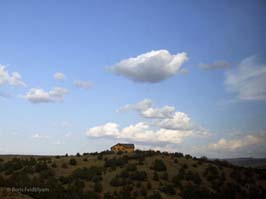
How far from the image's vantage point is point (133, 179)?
108ft

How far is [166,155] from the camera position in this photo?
4403cm

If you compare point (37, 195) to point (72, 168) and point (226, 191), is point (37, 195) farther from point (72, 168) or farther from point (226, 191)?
point (226, 191)

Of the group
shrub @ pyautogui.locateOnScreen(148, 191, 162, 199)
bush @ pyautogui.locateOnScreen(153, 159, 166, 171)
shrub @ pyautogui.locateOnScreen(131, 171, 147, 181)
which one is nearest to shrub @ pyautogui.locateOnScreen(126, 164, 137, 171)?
shrub @ pyautogui.locateOnScreen(131, 171, 147, 181)

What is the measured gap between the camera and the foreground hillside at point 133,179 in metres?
28.2

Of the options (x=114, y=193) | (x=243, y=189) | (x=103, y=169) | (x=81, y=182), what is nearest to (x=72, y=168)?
(x=103, y=169)

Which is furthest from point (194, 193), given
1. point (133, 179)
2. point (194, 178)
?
point (133, 179)

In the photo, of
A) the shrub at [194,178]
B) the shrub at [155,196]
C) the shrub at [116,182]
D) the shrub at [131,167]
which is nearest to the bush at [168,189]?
the shrub at [155,196]

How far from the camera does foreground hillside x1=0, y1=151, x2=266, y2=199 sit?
28.2 meters

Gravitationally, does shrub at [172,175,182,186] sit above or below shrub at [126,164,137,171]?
below

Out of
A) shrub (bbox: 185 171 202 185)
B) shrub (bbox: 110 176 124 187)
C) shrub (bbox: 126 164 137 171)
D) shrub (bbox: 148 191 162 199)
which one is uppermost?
shrub (bbox: 126 164 137 171)

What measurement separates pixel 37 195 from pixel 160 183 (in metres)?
11.8

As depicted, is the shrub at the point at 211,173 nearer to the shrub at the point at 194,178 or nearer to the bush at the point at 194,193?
the shrub at the point at 194,178

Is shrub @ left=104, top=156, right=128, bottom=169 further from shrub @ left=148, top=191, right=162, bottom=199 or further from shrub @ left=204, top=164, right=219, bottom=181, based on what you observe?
shrub @ left=148, top=191, right=162, bottom=199

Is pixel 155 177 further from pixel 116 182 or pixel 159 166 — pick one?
pixel 116 182
